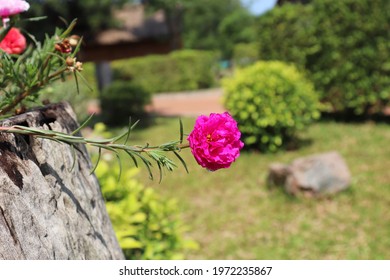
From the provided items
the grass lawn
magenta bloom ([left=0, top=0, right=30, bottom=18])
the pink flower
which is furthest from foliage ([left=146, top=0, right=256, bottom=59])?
magenta bloom ([left=0, top=0, right=30, bottom=18])

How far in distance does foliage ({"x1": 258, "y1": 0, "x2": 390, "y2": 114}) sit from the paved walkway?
3.06 meters

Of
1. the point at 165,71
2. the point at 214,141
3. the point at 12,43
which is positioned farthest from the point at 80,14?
the point at 165,71

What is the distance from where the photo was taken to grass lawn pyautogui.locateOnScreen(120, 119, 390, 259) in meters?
4.73

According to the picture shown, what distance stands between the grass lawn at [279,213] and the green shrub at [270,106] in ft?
1.59

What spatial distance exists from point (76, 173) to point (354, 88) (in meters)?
9.68

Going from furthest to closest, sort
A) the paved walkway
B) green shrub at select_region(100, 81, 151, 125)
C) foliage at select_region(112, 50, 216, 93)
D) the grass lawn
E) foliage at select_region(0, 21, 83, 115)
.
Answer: foliage at select_region(112, 50, 216, 93), the paved walkway, green shrub at select_region(100, 81, 151, 125), the grass lawn, foliage at select_region(0, 21, 83, 115)

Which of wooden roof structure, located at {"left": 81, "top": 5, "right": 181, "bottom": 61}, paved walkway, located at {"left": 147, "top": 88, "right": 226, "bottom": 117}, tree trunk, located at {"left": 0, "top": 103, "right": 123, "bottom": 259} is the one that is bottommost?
paved walkway, located at {"left": 147, "top": 88, "right": 226, "bottom": 117}

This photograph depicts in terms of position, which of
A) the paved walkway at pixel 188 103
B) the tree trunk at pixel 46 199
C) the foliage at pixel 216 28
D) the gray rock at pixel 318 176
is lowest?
the gray rock at pixel 318 176

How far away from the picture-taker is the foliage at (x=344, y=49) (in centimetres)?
1012

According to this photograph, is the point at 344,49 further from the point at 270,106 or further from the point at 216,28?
the point at 216,28

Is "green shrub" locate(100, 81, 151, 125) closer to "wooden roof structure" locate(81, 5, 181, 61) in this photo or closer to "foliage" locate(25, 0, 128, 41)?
"wooden roof structure" locate(81, 5, 181, 61)

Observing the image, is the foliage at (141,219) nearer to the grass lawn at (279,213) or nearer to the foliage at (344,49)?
the grass lawn at (279,213)

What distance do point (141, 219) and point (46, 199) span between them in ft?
5.14

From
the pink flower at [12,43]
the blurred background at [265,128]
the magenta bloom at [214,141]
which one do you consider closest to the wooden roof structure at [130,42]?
the blurred background at [265,128]
